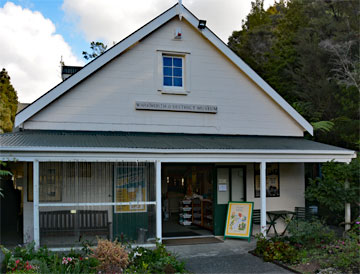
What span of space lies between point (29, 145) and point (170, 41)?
593cm

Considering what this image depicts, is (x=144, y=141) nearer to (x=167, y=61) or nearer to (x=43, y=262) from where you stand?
(x=167, y=61)

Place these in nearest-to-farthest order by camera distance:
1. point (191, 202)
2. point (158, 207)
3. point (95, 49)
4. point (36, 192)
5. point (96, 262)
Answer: point (96, 262) < point (36, 192) < point (158, 207) < point (191, 202) < point (95, 49)

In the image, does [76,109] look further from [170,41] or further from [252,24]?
[252,24]

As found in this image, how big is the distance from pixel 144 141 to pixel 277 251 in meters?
4.59

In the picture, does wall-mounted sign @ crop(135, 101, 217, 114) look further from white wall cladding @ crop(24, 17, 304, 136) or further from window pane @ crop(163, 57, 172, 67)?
window pane @ crop(163, 57, 172, 67)

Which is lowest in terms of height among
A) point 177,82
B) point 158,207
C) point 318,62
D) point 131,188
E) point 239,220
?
point 239,220

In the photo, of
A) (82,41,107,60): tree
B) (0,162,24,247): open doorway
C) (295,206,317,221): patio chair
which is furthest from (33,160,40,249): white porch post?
(82,41,107,60): tree

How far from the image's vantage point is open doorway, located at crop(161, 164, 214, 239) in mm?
13224

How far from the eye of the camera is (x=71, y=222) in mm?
9898

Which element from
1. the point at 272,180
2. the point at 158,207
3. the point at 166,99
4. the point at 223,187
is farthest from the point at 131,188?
the point at 272,180

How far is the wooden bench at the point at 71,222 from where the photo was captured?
31.9 ft

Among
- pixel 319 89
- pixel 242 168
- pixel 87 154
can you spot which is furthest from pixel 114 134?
pixel 319 89

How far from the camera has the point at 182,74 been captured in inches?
518

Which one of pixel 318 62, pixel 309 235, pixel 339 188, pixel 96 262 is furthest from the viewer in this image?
pixel 318 62
